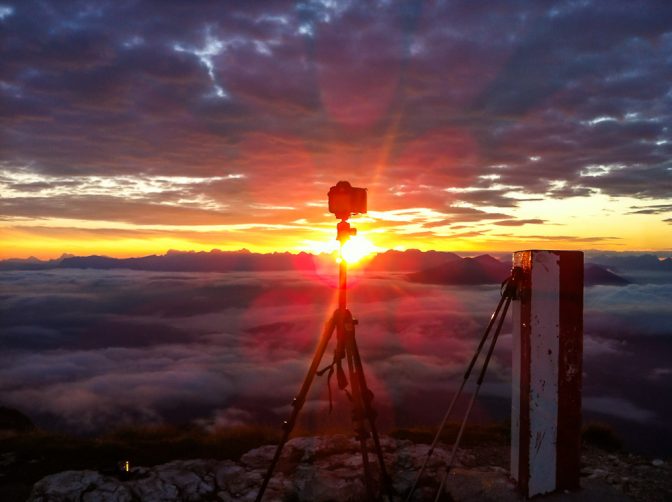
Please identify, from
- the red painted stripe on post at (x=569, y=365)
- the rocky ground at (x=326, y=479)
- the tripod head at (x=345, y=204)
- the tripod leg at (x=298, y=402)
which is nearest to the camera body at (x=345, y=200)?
the tripod head at (x=345, y=204)

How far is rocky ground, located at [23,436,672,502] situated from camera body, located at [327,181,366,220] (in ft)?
10.0

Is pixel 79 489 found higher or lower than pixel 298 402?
lower

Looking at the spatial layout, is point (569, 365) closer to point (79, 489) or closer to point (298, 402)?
point (298, 402)

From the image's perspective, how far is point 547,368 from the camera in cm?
481

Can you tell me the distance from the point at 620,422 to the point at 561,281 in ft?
491

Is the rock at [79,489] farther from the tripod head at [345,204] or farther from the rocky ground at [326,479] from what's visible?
the tripod head at [345,204]

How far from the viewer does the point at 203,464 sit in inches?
254

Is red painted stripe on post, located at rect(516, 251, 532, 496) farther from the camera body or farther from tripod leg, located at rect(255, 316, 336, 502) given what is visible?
tripod leg, located at rect(255, 316, 336, 502)

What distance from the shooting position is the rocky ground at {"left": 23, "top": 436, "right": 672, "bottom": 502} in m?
5.36

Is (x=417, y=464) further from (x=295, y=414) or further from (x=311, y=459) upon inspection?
(x=295, y=414)

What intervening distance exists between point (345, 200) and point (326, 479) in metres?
3.24

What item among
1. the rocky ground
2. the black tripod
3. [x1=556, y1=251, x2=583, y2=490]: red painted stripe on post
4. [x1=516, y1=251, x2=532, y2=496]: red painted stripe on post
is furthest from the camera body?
the rocky ground

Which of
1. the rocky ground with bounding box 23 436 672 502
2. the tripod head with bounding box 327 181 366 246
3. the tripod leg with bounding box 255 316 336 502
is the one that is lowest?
the rocky ground with bounding box 23 436 672 502

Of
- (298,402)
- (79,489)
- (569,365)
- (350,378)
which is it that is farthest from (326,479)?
(569,365)
